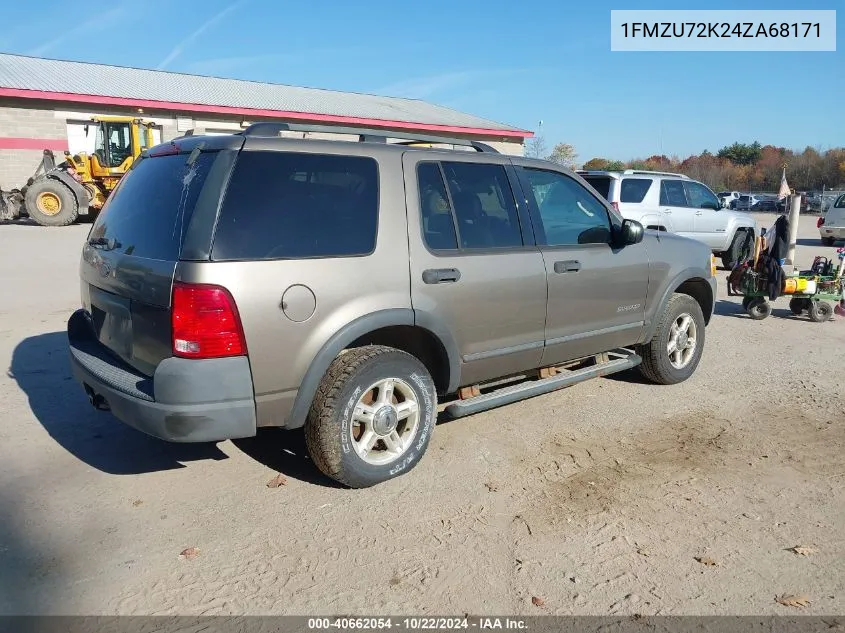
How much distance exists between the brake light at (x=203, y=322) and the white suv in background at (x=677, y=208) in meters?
9.83

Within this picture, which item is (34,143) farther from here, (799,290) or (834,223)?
(834,223)

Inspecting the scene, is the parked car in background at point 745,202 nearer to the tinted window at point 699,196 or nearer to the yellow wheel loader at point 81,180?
the tinted window at point 699,196

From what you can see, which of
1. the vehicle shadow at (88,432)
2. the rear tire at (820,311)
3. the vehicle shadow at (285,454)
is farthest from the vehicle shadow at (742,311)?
the vehicle shadow at (88,432)

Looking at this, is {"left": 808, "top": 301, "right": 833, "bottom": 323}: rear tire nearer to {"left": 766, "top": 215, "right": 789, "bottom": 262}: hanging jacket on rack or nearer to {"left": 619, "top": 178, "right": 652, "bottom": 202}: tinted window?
{"left": 766, "top": 215, "right": 789, "bottom": 262}: hanging jacket on rack

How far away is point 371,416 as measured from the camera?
3752 millimetres

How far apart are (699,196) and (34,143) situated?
20.1 m

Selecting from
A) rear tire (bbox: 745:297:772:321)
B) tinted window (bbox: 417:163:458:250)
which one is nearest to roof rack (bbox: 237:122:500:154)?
tinted window (bbox: 417:163:458:250)

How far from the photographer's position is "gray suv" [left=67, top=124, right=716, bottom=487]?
127 inches

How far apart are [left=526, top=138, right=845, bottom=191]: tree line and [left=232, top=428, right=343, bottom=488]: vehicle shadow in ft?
127

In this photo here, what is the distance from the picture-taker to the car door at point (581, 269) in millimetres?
4602

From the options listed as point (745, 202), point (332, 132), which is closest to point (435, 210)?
point (332, 132)

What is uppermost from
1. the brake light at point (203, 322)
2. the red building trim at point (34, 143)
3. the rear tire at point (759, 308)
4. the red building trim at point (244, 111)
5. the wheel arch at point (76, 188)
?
the red building trim at point (244, 111)

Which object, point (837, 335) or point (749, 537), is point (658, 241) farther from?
point (837, 335)

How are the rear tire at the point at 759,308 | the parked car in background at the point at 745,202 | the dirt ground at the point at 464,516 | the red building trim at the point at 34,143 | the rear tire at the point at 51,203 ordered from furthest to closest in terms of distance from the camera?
the parked car in background at the point at 745,202
the red building trim at the point at 34,143
the rear tire at the point at 51,203
the rear tire at the point at 759,308
the dirt ground at the point at 464,516
